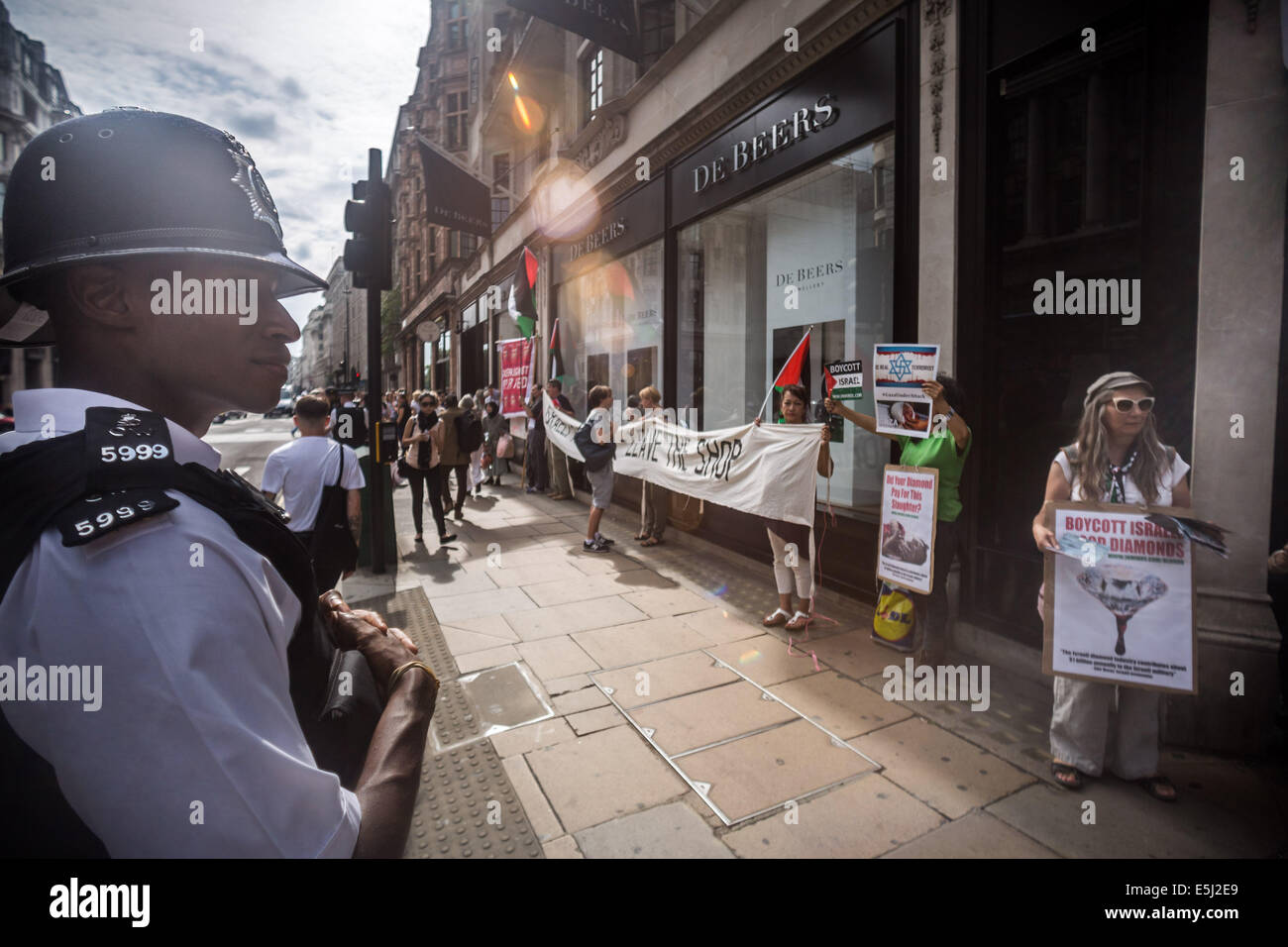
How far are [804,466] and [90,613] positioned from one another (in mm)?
5049

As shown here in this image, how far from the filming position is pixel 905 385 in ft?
14.5

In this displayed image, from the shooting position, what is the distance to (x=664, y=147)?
9016 mm

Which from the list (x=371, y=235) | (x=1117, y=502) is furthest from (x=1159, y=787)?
(x=371, y=235)

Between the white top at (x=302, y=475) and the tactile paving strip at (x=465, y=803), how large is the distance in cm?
184

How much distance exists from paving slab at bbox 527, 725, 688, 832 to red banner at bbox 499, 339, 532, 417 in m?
11.5

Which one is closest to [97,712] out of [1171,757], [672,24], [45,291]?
[45,291]

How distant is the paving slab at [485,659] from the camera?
470cm

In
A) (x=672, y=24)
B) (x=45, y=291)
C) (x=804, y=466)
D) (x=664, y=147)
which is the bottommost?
(x=804, y=466)

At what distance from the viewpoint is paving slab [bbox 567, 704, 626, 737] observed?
3.83m

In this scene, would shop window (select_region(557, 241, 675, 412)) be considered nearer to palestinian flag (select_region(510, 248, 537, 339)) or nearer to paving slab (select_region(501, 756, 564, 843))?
palestinian flag (select_region(510, 248, 537, 339))

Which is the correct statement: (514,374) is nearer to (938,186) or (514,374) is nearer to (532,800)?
Answer: (938,186)

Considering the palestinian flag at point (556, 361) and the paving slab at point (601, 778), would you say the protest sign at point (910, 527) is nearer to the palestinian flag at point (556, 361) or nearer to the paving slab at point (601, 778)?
the paving slab at point (601, 778)
